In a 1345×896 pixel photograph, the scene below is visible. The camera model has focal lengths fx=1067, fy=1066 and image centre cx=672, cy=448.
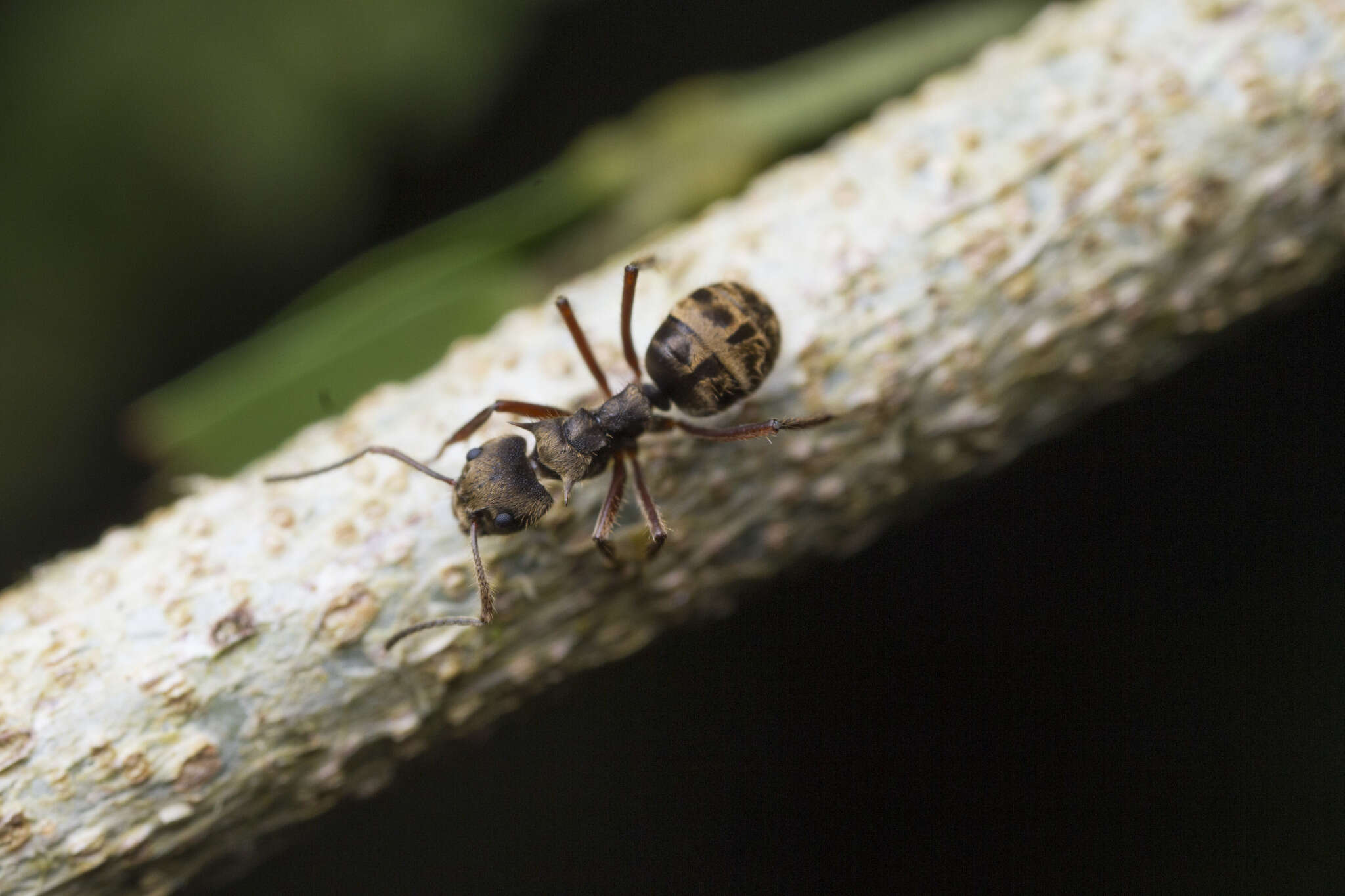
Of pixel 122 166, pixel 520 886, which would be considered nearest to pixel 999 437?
pixel 520 886

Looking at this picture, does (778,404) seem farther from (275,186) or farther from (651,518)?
(275,186)

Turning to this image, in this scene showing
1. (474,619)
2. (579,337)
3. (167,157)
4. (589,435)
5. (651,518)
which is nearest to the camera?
(474,619)

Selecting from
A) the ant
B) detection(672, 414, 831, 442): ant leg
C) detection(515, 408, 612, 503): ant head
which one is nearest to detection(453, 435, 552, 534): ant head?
the ant

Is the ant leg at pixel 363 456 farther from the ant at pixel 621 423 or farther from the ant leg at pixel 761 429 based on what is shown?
the ant leg at pixel 761 429

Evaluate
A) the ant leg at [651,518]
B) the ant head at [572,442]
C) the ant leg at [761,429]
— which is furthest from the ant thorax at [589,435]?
the ant leg at [761,429]

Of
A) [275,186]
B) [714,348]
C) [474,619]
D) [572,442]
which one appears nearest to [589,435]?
[572,442]

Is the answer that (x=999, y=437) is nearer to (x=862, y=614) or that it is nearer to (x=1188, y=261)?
(x=1188, y=261)
